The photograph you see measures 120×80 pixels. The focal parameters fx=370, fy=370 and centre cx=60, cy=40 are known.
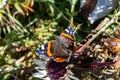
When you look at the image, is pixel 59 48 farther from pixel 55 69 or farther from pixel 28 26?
pixel 28 26

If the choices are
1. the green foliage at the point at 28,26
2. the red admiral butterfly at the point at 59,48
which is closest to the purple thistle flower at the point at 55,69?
the red admiral butterfly at the point at 59,48

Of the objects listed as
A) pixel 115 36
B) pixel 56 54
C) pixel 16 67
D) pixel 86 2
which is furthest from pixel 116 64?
pixel 16 67

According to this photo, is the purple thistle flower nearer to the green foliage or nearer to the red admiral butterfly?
the red admiral butterfly

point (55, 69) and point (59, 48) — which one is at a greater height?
point (59, 48)

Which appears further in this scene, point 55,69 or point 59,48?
point 55,69

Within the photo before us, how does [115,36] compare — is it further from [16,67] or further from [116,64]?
[16,67]

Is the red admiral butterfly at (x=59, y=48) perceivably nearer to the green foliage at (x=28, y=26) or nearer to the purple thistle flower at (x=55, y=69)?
the purple thistle flower at (x=55, y=69)

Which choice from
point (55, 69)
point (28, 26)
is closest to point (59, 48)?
point (55, 69)

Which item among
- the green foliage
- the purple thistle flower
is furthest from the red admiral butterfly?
the green foliage

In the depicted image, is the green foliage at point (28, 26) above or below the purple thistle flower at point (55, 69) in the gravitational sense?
above
